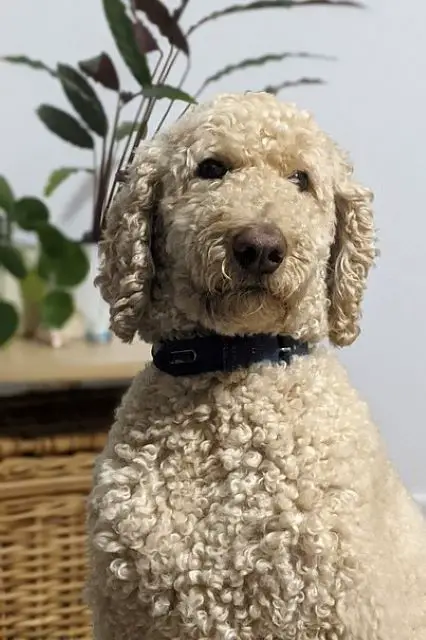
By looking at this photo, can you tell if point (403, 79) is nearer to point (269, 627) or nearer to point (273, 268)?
point (273, 268)

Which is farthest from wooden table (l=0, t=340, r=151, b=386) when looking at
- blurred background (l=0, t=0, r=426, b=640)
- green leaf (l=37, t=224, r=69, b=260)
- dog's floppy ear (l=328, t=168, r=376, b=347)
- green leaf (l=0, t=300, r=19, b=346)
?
dog's floppy ear (l=328, t=168, r=376, b=347)

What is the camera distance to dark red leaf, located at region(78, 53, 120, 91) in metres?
1.23

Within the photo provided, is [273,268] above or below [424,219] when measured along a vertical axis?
above

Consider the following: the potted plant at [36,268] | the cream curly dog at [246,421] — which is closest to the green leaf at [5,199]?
the potted plant at [36,268]

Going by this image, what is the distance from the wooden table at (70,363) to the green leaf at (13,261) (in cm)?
11

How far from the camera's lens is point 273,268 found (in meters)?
0.64

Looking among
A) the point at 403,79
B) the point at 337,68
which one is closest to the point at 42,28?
the point at 337,68

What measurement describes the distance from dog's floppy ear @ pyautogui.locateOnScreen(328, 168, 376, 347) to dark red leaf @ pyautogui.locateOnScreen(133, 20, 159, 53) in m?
0.58

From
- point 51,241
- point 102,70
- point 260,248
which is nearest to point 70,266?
point 51,241

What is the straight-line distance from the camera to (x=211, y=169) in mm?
727

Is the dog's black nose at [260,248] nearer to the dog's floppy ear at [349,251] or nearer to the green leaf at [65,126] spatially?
the dog's floppy ear at [349,251]

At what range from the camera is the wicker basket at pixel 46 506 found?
3.53 feet

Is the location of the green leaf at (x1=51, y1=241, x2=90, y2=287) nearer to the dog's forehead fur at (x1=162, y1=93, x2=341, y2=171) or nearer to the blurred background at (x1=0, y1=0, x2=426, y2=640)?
the blurred background at (x1=0, y1=0, x2=426, y2=640)

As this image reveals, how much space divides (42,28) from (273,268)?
976 mm
